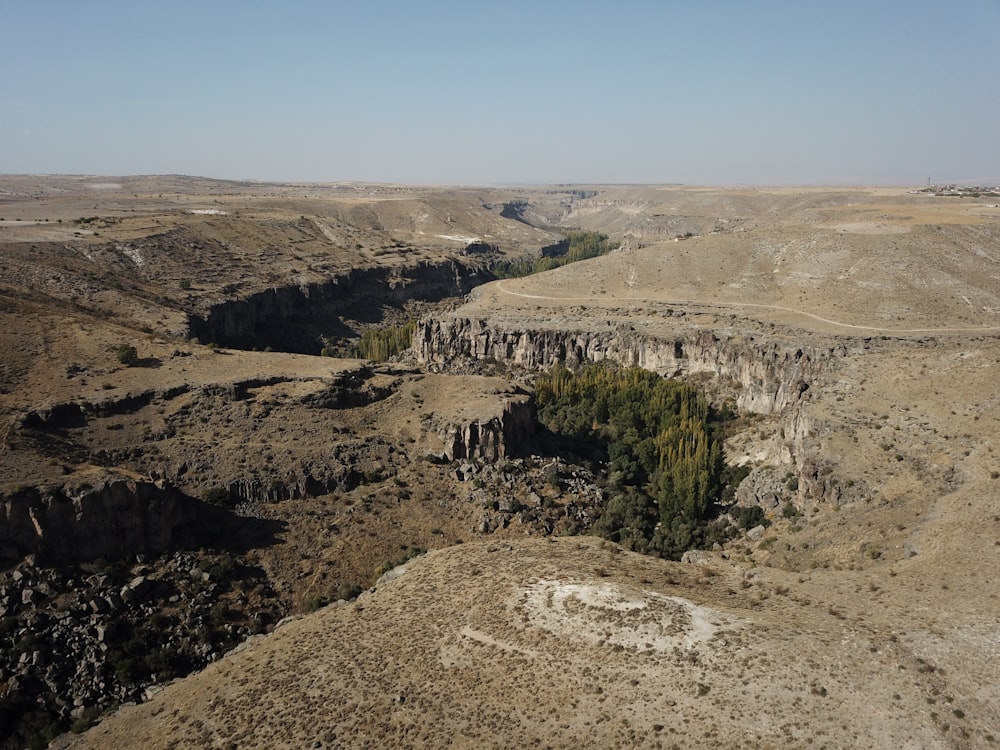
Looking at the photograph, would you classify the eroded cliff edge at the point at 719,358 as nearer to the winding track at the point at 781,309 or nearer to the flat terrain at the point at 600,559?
the flat terrain at the point at 600,559

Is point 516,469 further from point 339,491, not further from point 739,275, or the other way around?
point 739,275

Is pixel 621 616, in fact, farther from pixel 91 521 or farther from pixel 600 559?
pixel 91 521

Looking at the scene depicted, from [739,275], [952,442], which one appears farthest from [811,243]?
[952,442]

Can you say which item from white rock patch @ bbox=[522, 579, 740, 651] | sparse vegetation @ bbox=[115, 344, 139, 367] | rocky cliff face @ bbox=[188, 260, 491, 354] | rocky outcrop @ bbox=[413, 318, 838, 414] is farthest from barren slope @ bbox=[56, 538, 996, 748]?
rocky cliff face @ bbox=[188, 260, 491, 354]

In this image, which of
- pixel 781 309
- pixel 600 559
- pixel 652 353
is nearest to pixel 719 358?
pixel 652 353

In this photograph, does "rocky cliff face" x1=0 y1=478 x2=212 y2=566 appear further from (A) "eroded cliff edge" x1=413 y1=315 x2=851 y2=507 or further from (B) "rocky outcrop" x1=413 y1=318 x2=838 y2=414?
(B) "rocky outcrop" x1=413 y1=318 x2=838 y2=414

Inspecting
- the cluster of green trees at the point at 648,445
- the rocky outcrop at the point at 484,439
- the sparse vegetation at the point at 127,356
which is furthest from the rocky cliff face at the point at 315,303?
the rocky outcrop at the point at 484,439
